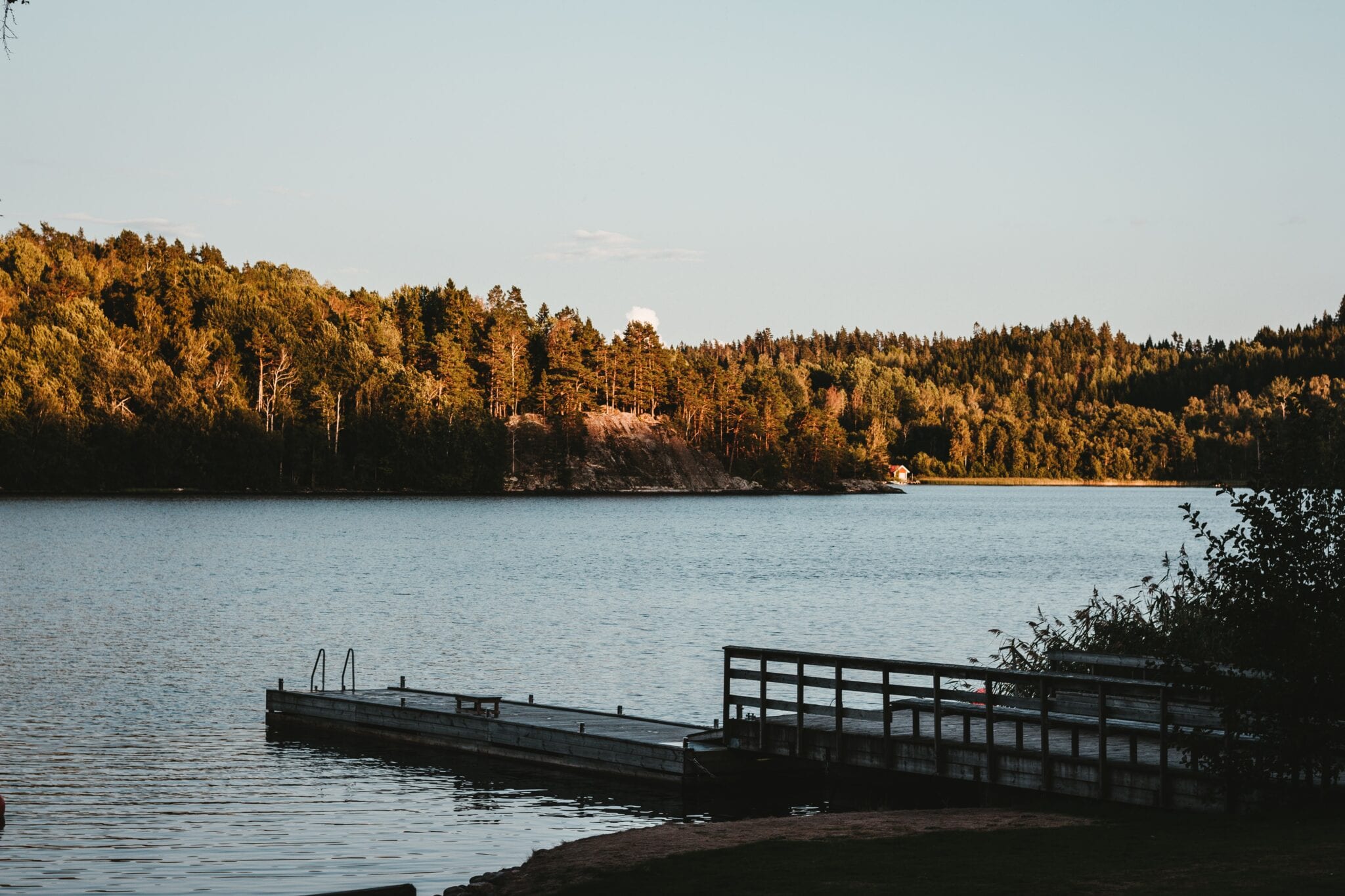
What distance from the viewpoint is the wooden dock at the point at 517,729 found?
19.2 meters

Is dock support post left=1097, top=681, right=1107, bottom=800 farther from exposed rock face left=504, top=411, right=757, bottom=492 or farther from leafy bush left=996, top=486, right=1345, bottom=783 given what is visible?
exposed rock face left=504, top=411, right=757, bottom=492

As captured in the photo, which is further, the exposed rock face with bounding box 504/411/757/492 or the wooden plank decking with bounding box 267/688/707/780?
the exposed rock face with bounding box 504/411/757/492

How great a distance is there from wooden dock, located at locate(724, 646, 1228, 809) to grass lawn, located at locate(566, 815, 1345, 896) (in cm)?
92

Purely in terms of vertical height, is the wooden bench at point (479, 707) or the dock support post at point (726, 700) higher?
the dock support post at point (726, 700)

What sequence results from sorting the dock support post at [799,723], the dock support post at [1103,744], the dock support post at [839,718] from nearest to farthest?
the dock support post at [1103,744] < the dock support post at [839,718] < the dock support post at [799,723]

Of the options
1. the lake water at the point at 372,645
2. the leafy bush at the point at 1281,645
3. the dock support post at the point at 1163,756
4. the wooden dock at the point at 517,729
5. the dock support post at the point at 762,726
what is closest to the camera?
the leafy bush at the point at 1281,645

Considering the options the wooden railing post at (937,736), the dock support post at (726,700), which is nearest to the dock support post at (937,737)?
the wooden railing post at (937,736)

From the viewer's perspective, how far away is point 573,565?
69438 mm

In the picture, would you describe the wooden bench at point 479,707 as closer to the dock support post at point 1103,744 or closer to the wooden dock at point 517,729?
the wooden dock at point 517,729

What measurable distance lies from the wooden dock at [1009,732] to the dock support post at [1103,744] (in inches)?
0.5

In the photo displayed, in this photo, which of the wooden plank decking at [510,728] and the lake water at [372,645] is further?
the wooden plank decking at [510,728]

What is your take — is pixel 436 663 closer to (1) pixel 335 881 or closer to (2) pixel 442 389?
(1) pixel 335 881

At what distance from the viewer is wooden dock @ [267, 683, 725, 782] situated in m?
19.2

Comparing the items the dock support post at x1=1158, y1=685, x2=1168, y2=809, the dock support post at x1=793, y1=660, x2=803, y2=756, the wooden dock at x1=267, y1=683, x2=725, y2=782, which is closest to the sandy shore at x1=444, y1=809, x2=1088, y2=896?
the dock support post at x1=1158, y1=685, x2=1168, y2=809
